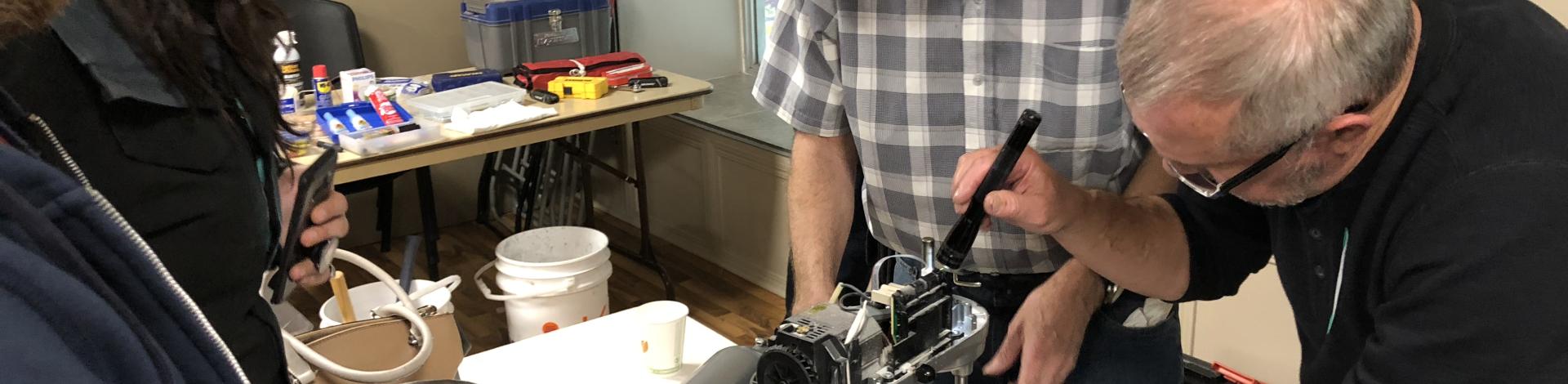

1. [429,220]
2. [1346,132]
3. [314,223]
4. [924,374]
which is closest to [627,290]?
[429,220]

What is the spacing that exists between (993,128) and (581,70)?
7.20 ft

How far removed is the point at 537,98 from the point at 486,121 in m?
0.28

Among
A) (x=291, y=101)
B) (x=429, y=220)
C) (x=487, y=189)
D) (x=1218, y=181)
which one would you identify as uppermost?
(x=1218, y=181)

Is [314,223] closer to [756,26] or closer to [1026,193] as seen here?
[1026,193]

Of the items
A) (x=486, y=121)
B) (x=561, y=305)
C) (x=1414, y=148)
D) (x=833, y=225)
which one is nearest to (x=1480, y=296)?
(x=1414, y=148)

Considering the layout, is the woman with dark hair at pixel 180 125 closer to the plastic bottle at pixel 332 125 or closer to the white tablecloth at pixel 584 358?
the white tablecloth at pixel 584 358

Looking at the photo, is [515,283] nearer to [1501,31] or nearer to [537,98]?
[537,98]

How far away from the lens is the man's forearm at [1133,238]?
130 cm

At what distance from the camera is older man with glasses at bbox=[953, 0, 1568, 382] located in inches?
33.4

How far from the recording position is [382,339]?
1.50 m

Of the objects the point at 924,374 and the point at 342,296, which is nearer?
the point at 924,374

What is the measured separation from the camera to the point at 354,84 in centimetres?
325

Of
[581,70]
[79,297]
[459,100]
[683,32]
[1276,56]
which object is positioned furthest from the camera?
[683,32]

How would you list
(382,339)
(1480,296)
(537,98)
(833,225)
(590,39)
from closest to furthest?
(1480,296) < (382,339) < (833,225) < (537,98) < (590,39)
